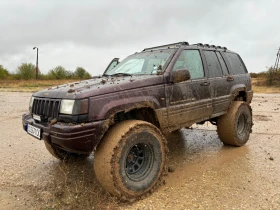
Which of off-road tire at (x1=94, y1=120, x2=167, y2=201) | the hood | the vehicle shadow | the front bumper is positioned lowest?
the vehicle shadow

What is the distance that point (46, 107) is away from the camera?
128 inches

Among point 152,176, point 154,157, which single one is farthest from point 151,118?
point 152,176

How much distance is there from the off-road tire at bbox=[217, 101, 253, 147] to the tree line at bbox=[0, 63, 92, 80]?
205 ft

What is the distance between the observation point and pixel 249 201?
10.0 feet

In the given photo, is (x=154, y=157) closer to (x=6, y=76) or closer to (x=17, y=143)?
(x=17, y=143)

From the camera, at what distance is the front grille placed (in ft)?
10.1

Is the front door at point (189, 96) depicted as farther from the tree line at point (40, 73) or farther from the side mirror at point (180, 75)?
the tree line at point (40, 73)

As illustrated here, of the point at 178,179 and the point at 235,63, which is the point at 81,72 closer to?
the point at 235,63

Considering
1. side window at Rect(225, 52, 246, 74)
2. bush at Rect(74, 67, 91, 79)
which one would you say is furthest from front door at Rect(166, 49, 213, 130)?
bush at Rect(74, 67, 91, 79)

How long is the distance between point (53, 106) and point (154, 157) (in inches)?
57.9

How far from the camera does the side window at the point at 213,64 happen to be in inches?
188

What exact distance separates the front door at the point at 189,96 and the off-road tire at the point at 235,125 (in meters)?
0.69

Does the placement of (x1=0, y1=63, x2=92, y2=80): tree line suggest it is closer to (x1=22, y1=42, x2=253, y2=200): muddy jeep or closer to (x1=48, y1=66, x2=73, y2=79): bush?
(x1=48, y1=66, x2=73, y2=79): bush

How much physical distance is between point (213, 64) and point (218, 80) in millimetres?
334
